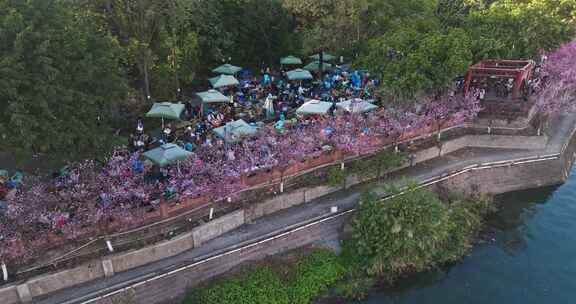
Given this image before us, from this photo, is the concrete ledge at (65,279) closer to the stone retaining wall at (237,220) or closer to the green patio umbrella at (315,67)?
the stone retaining wall at (237,220)

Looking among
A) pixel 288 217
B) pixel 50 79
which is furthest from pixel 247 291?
pixel 50 79

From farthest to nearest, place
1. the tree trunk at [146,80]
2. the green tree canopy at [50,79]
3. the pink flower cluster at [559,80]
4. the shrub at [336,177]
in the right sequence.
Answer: the pink flower cluster at [559,80], the tree trunk at [146,80], the shrub at [336,177], the green tree canopy at [50,79]

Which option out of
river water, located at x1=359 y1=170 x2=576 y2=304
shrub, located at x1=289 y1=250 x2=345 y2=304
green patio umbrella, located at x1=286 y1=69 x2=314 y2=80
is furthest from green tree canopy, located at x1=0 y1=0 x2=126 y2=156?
green patio umbrella, located at x1=286 y1=69 x2=314 y2=80

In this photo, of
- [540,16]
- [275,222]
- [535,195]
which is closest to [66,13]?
[275,222]

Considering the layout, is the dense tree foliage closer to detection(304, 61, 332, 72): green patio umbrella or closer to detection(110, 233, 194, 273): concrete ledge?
detection(304, 61, 332, 72): green patio umbrella

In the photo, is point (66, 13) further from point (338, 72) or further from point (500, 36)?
point (500, 36)

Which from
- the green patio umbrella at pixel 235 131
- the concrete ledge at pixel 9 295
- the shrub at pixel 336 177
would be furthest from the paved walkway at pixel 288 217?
the green patio umbrella at pixel 235 131
